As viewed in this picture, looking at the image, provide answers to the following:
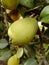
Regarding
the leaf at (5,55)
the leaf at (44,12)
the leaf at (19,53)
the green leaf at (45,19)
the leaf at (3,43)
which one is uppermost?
the leaf at (44,12)

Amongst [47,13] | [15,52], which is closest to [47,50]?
[15,52]

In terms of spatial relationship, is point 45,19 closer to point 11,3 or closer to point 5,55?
point 11,3

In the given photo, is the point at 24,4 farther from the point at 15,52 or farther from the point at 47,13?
the point at 15,52

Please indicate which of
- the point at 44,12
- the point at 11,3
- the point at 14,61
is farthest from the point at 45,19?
the point at 14,61

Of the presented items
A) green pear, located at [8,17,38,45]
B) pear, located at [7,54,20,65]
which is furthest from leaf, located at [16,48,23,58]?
green pear, located at [8,17,38,45]

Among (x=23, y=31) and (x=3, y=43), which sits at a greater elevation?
(x=23, y=31)

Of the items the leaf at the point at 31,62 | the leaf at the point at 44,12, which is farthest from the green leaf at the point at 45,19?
the leaf at the point at 31,62

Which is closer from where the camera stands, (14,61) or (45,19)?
(45,19)

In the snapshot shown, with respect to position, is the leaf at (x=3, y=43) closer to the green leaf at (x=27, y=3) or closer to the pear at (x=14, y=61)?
the pear at (x=14, y=61)
